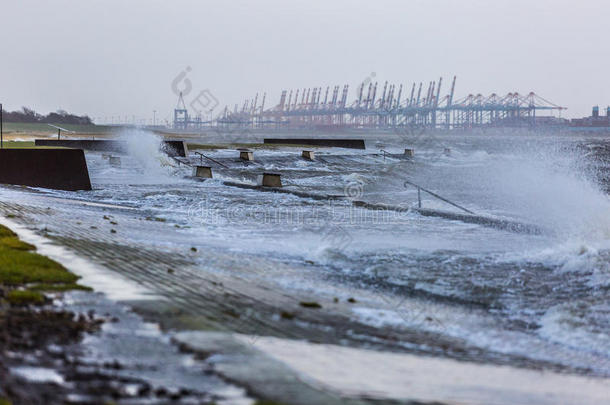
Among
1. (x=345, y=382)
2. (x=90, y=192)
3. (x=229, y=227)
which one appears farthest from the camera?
(x=90, y=192)

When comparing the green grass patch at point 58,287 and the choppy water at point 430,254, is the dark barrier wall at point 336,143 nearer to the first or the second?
the choppy water at point 430,254

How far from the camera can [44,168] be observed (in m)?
21.2

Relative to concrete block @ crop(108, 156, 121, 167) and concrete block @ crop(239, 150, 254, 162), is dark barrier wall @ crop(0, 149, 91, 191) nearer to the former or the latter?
concrete block @ crop(108, 156, 121, 167)

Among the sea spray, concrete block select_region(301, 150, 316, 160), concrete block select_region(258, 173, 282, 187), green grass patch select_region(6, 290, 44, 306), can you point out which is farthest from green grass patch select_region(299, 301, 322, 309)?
concrete block select_region(301, 150, 316, 160)

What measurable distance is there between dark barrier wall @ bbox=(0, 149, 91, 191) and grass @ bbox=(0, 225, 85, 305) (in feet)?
41.9

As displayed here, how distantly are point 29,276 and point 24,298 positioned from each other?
3.26 feet

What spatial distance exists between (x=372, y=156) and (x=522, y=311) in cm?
4370

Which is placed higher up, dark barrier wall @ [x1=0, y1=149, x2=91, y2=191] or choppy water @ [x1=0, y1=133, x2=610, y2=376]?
dark barrier wall @ [x1=0, y1=149, x2=91, y2=191]

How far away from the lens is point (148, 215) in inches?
616

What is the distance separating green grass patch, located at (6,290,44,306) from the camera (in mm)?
6328

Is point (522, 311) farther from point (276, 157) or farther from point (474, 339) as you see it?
point (276, 157)

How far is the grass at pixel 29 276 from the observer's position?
256 inches

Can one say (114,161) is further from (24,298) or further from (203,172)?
(24,298)

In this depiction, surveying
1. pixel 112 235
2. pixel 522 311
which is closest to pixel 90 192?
pixel 112 235
